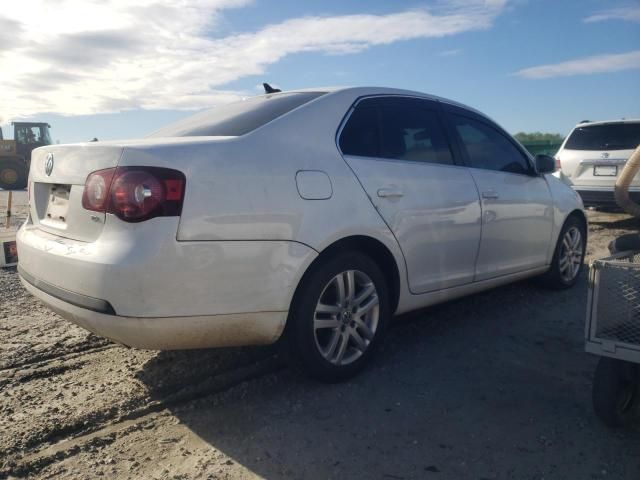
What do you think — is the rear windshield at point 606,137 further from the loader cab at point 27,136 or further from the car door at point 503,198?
the loader cab at point 27,136

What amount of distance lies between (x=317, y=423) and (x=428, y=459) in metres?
0.59

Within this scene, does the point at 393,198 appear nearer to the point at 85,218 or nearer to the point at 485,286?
the point at 485,286

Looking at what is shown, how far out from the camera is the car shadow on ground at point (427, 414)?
8.02 ft

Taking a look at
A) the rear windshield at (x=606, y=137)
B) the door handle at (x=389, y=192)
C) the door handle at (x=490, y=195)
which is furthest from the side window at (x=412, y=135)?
the rear windshield at (x=606, y=137)

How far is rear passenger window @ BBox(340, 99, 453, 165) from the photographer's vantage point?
→ 3398mm

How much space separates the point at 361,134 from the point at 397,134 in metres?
0.34

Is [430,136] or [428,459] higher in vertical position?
[430,136]

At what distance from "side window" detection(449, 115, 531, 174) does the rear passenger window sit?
0.92 ft

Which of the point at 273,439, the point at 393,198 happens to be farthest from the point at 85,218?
the point at 393,198

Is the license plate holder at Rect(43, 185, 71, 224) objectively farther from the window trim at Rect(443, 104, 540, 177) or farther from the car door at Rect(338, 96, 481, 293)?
the window trim at Rect(443, 104, 540, 177)

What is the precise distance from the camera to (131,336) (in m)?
2.56

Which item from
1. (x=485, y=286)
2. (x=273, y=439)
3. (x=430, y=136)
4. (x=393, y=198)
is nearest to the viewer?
(x=273, y=439)

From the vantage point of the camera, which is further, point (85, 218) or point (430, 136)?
point (430, 136)

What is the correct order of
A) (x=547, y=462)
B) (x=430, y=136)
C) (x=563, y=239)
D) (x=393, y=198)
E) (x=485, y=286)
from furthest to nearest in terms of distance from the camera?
1. (x=563, y=239)
2. (x=485, y=286)
3. (x=430, y=136)
4. (x=393, y=198)
5. (x=547, y=462)
